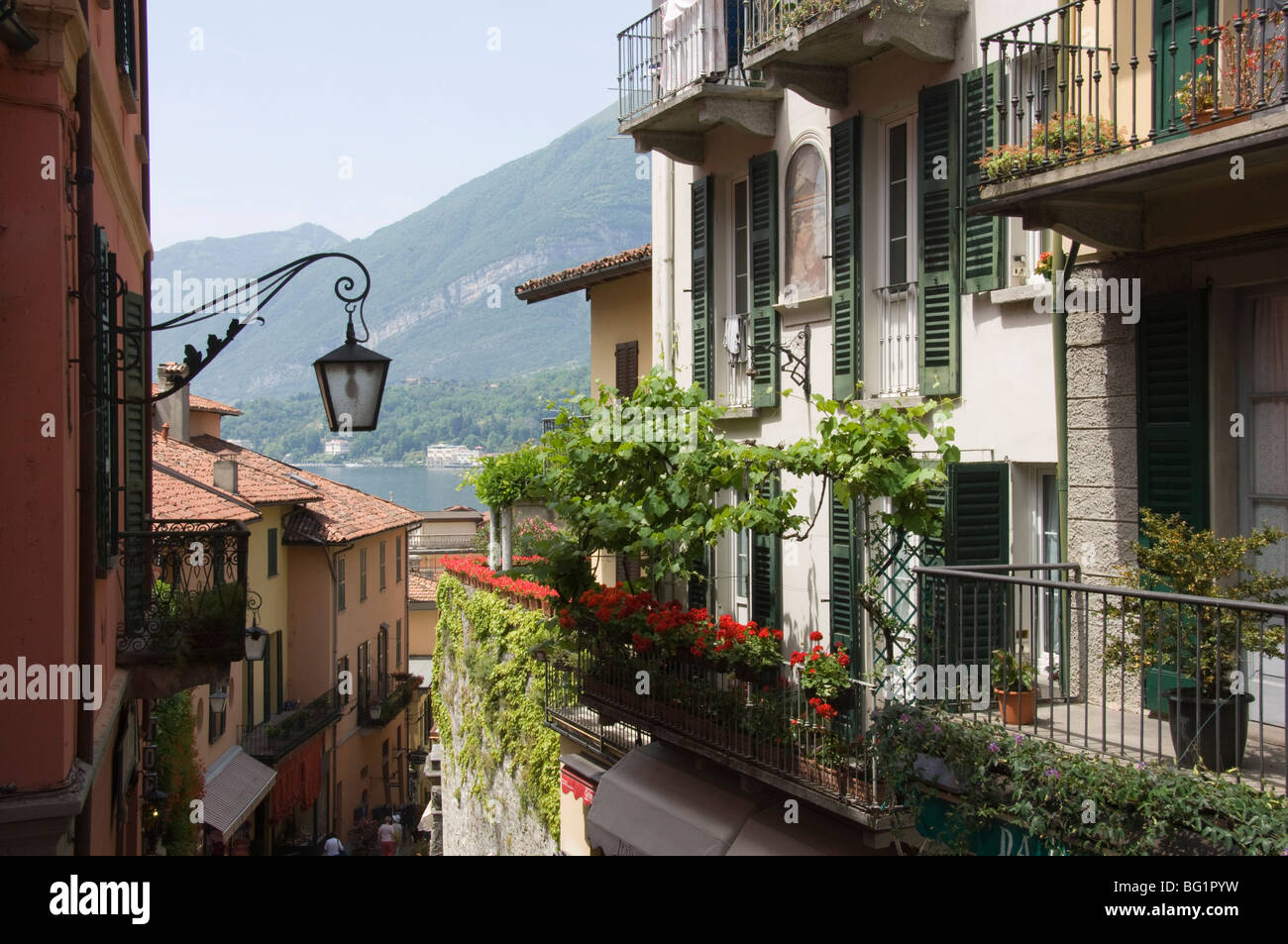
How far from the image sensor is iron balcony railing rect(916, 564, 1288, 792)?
656 cm

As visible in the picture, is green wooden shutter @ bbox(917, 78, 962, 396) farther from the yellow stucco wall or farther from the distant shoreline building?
the distant shoreline building

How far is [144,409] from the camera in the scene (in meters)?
12.1

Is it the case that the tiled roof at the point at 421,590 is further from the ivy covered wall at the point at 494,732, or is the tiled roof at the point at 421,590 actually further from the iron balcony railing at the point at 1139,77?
the iron balcony railing at the point at 1139,77

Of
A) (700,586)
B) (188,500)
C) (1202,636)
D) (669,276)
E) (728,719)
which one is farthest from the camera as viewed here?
(188,500)

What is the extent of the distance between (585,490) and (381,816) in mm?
27478

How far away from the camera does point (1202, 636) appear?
23.0 feet

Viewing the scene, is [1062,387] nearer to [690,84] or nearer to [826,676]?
[826,676]

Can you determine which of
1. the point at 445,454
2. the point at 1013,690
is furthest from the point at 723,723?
the point at 445,454

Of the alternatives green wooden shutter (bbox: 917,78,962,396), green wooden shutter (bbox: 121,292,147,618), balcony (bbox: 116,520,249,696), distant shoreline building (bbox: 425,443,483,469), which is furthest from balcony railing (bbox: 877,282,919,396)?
distant shoreline building (bbox: 425,443,483,469)

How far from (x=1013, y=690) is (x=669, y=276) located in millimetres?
8878

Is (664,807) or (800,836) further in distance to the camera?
(664,807)

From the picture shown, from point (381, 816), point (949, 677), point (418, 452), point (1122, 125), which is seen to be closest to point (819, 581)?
point (949, 677)

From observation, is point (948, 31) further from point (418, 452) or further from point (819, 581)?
point (418, 452)

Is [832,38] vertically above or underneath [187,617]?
above
